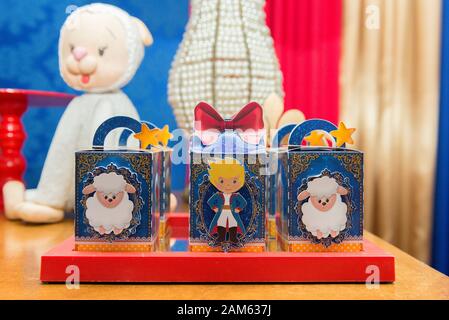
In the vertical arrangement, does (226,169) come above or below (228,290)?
above

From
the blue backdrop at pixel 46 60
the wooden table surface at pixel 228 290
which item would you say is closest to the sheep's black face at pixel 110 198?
the wooden table surface at pixel 228 290

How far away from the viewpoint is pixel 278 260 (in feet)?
2.07

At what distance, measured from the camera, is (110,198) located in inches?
25.8

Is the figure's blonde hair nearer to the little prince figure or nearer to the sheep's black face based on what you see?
the little prince figure

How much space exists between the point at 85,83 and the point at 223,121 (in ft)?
1.72

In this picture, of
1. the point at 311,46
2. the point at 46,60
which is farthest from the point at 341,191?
the point at 46,60

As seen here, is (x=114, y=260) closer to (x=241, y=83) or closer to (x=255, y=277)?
(x=255, y=277)

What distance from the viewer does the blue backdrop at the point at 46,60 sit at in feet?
4.63

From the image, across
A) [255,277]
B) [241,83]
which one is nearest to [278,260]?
[255,277]

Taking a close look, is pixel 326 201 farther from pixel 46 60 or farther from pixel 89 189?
pixel 46 60

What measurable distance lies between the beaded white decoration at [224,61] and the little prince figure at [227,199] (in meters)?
0.58

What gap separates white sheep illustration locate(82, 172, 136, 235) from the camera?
25.7 inches

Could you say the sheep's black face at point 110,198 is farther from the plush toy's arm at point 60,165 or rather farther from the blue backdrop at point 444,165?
the blue backdrop at point 444,165

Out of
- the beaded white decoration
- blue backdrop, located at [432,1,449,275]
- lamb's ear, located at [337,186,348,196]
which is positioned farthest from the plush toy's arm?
blue backdrop, located at [432,1,449,275]
